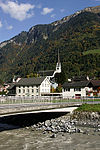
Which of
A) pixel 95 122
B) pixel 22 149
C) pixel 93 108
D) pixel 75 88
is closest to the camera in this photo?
pixel 22 149

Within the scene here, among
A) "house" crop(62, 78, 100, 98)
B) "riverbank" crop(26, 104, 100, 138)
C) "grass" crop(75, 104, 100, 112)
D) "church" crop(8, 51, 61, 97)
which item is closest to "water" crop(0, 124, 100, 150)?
"riverbank" crop(26, 104, 100, 138)

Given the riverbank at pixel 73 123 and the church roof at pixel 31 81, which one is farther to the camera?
the church roof at pixel 31 81

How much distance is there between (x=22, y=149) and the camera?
2303 cm

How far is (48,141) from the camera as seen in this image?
26328 mm

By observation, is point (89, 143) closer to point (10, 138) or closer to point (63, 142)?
point (63, 142)

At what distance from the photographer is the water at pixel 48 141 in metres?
23.9

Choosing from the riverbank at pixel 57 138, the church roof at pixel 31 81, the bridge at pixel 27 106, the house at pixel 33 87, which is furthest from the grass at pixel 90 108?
the church roof at pixel 31 81

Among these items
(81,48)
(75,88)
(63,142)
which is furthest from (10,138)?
(81,48)

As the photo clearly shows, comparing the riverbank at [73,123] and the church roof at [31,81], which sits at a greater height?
the church roof at [31,81]

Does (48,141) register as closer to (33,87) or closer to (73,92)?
(73,92)

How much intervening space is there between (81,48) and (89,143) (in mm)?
177805

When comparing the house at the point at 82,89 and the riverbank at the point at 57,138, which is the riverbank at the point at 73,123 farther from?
the house at the point at 82,89

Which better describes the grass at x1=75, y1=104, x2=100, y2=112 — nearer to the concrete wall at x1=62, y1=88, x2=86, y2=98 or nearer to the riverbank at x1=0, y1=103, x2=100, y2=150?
the riverbank at x1=0, y1=103, x2=100, y2=150

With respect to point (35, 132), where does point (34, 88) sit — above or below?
above
